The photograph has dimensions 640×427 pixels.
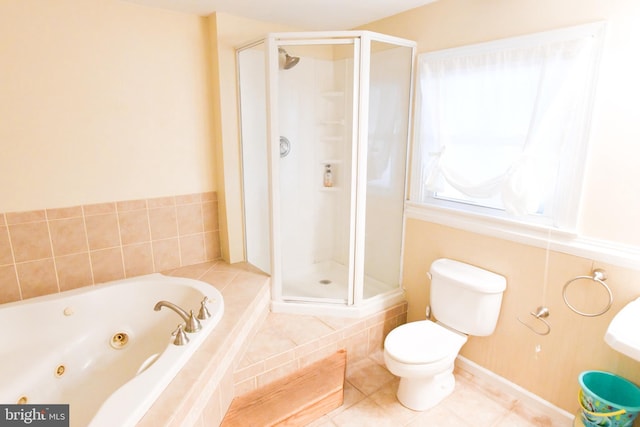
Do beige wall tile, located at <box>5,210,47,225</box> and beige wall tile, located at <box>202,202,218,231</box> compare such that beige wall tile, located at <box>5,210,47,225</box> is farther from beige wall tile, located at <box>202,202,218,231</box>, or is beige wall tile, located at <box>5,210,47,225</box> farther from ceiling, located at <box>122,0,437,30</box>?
ceiling, located at <box>122,0,437,30</box>

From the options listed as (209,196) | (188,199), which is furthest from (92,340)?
(209,196)

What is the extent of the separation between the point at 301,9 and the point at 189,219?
1649 millimetres

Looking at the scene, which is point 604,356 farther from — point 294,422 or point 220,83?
point 220,83

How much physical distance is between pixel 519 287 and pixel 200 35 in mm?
2596

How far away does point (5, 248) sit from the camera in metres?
1.97

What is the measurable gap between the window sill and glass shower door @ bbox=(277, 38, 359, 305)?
58cm

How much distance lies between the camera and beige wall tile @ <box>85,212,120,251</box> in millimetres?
2221

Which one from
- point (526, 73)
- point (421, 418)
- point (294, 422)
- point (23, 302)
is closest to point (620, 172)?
point (526, 73)

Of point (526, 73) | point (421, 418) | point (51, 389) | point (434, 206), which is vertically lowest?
point (421, 418)

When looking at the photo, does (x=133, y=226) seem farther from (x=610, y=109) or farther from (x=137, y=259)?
(x=610, y=109)

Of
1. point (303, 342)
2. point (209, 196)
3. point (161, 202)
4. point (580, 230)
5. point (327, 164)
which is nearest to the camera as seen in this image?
point (580, 230)

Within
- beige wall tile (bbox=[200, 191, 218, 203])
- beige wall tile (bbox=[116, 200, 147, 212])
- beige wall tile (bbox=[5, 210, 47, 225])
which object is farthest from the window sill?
beige wall tile (bbox=[5, 210, 47, 225])

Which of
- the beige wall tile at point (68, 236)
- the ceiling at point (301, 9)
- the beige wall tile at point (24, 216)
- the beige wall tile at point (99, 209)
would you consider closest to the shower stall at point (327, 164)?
the ceiling at point (301, 9)

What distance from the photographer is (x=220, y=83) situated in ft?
8.05
